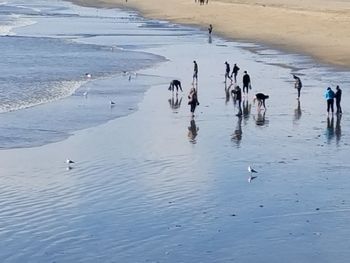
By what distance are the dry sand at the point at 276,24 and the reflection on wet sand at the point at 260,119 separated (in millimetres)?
13052

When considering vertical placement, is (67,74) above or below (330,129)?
below

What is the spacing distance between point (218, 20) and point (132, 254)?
6106cm

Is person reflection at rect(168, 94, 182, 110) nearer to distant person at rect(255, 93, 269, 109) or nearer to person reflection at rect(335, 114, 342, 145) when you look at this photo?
distant person at rect(255, 93, 269, 109)

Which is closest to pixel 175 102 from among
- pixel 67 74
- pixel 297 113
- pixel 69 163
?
pixel 297 113

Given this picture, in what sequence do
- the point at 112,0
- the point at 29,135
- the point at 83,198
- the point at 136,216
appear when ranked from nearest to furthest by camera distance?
1. the point at 136,216
2. the point at 83,198
3. the point at 29,135
4. the point at 112,0

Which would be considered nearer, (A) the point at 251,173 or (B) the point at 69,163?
(A) the point at 251,173

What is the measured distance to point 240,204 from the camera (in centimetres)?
1562

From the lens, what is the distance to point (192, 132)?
23078 millimetres

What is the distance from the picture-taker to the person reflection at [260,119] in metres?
24.5

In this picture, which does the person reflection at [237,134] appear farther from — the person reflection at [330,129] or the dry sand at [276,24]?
the dry sand at [276,24]

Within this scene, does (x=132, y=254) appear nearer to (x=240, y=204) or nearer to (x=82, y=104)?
(x=240, y=204)

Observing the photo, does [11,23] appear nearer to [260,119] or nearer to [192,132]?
[260,119]

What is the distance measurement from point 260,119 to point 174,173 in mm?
7789

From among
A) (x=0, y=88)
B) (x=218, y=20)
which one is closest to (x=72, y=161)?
(x=0, y=88)
